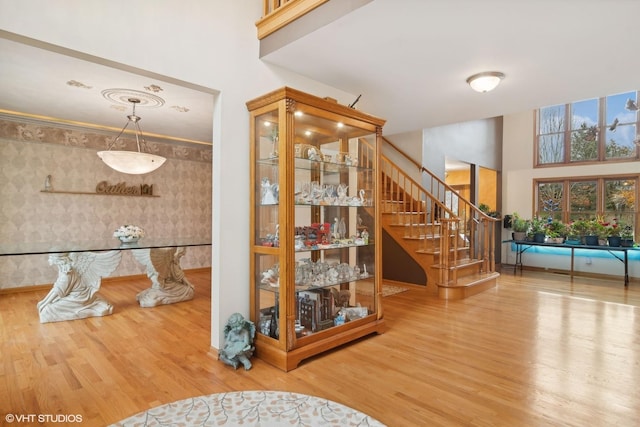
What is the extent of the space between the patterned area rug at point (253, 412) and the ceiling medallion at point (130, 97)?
11.4 ft

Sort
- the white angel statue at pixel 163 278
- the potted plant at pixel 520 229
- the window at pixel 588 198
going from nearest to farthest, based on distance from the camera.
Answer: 1. the white angel statue at pixel 163 278
2. the window at pixel 588 198
3. the potted plant at pixel 520 229

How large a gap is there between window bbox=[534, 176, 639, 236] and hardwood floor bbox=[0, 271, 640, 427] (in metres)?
3.83

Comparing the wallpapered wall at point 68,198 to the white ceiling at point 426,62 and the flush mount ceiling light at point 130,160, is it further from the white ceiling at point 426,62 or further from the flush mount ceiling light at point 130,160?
the flush mount ceiling light at point 130,160

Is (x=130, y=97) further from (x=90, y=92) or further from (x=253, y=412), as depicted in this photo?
(x=253, y=412)

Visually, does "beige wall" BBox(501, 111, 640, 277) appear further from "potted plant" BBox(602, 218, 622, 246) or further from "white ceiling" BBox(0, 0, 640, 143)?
"white ceiling" BBox(0, 0, 640, 143)

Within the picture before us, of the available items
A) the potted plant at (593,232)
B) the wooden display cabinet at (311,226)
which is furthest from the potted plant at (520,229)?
the wooden display cabinet at (311,226)

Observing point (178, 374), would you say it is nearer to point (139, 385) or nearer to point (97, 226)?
point (139, 385)

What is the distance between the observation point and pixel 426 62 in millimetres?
3139

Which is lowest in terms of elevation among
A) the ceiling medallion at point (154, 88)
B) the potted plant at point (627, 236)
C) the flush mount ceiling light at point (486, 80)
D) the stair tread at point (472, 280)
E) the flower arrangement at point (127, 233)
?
the stair tread at point (472, 280)

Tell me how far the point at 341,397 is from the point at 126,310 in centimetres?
342

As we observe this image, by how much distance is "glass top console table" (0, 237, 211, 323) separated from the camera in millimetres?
3898

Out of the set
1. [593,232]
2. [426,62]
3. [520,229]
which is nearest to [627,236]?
[593,232]

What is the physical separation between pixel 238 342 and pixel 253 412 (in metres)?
0.72

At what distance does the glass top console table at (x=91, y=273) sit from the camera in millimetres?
3898
